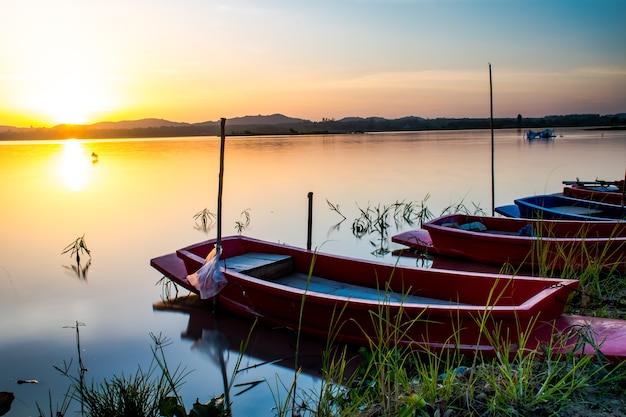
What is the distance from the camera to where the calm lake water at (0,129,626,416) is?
5.94 meters

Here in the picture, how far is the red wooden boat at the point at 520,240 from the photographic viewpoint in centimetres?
720

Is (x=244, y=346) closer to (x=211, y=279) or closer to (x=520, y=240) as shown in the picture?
(x=211, y=279)

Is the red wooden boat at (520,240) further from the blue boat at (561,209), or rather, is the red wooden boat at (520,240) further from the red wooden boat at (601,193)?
the red wooden boat at (601,193)

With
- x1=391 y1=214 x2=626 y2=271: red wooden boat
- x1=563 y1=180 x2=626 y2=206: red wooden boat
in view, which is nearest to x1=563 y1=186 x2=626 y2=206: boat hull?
x1=563 y1=180 x2=626 y2=206: red wooden boat

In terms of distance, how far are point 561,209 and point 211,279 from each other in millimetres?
7836

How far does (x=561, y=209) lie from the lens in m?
10.7

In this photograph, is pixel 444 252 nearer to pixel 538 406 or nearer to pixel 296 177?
pixel 538 406

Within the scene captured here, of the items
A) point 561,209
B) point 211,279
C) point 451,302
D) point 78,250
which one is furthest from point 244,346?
point 561,209

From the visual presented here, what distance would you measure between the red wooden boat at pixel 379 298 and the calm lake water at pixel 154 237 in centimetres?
49

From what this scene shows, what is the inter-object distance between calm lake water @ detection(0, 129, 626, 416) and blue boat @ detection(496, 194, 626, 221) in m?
2.90

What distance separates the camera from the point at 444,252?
9.15 m

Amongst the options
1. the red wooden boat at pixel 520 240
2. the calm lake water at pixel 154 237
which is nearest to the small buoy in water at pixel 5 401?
the calm lake water at pixel 154 237

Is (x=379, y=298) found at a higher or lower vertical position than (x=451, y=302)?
higher

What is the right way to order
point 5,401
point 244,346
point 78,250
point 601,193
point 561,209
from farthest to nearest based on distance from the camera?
point 601,193 < point 78,250 < point 561,209 < point 244,346 < point 5,401
